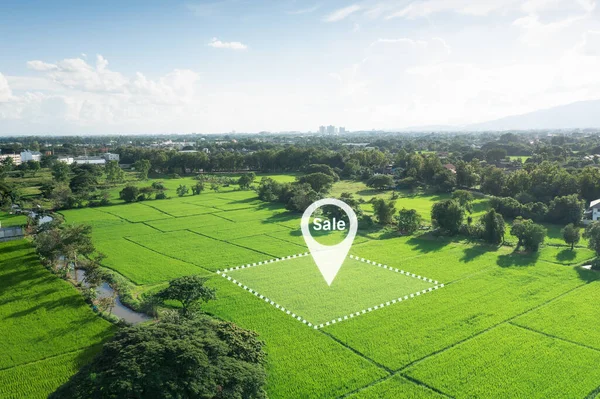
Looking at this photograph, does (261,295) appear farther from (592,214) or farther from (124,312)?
(592,214)

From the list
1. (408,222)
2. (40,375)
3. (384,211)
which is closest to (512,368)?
(40,375)

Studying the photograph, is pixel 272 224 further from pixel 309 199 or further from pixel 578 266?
pixel 578 266

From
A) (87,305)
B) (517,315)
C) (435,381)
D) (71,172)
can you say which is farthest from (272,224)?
(71,172)

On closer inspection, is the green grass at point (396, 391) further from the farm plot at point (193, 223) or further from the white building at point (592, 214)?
the white building at point (592, 214)

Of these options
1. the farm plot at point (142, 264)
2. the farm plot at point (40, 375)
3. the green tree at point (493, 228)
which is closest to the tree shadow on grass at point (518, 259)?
the green tree at point (493, 228)

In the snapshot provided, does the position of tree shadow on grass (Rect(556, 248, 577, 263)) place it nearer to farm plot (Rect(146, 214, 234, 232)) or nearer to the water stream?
the water stream

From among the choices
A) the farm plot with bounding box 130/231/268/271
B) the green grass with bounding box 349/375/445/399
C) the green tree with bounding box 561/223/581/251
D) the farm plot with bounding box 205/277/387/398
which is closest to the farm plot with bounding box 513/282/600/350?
the green grass with bounding box 349/375/445/399
